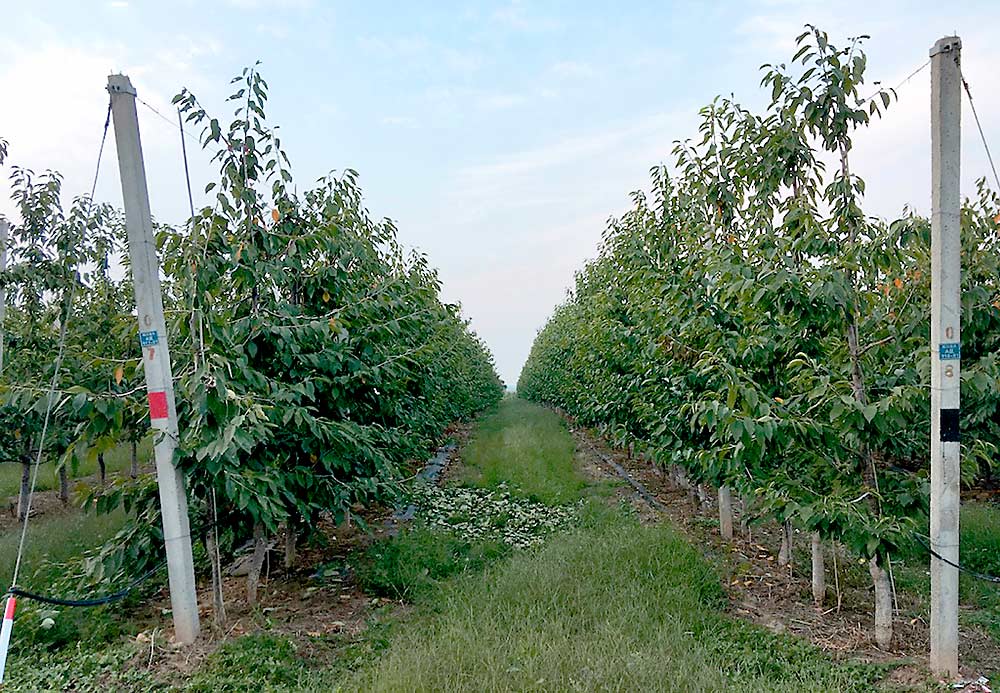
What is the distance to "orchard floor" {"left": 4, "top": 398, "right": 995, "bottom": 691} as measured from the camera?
4156 millimetres

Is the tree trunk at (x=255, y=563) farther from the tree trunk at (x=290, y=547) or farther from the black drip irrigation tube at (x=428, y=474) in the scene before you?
the black drip irrigation tube at (x=428, y=474)

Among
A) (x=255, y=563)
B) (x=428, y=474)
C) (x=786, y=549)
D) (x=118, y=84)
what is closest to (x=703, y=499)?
(x=786, y=549)

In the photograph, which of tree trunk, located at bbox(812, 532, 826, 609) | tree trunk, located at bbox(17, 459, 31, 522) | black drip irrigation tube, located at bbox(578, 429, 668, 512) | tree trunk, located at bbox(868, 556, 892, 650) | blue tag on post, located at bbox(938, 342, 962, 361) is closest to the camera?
blue tag on post, located at bbox(938, 342, 962, 361)

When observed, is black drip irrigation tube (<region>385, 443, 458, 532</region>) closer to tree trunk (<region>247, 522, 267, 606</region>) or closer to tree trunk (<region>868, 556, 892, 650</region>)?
tree trunk (<region>247, 522, 267, 606</region>)

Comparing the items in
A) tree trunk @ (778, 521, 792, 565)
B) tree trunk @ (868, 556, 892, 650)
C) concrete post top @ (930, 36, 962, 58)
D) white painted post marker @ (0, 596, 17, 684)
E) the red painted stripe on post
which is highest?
concrete post top @ (930, 36, 962, 58)

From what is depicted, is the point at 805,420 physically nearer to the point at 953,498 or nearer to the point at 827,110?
the point at 953,498

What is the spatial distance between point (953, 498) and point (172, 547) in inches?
194

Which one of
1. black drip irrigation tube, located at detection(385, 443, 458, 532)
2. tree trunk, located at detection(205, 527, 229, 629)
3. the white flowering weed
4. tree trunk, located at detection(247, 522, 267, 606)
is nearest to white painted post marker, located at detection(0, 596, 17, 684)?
tree trunk, located at detection(205, 527, 229, 629)

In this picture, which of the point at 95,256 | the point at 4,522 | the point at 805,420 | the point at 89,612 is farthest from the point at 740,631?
the point at 4,522

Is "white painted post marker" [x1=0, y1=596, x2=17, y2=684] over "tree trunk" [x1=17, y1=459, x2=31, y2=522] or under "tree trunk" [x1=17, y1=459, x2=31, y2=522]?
over

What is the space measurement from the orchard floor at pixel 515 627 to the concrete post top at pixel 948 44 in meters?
3.82

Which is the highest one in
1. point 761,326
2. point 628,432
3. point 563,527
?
point 761,326

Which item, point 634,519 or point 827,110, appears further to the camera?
point 634,519

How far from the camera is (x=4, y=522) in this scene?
10008mm
